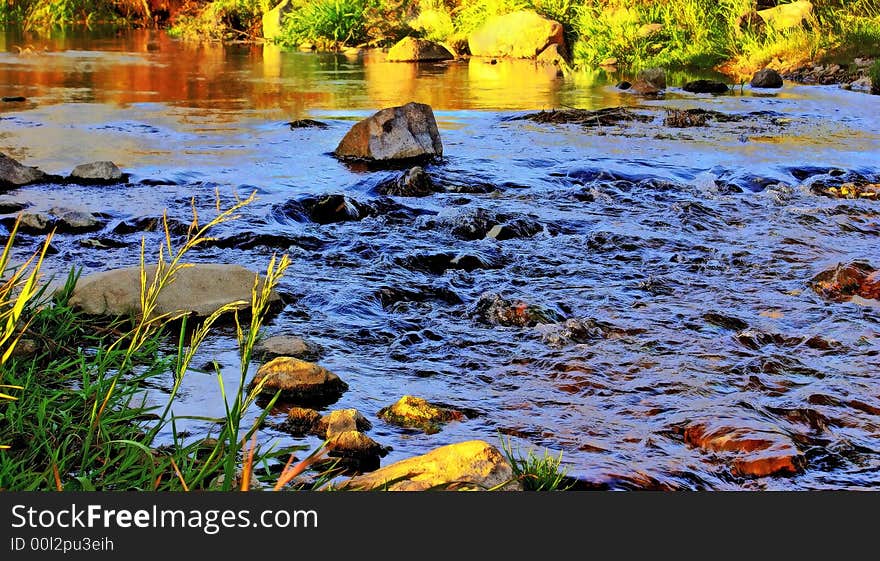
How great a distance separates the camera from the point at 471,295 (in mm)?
5016

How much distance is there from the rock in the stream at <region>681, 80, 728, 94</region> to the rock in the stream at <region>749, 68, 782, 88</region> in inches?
33.8

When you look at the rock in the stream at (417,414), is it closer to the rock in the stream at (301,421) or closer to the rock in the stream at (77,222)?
the rock in the stream at (301,421)

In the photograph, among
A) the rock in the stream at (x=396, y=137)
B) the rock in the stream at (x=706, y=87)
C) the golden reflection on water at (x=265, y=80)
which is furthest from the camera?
the rock in the stream at (x=706, y=87)

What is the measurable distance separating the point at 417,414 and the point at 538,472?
695 mm

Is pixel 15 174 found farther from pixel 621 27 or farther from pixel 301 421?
pixel 621 27

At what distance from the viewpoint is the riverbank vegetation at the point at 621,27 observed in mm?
17125

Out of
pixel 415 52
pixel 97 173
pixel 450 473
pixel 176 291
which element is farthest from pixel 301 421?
pixel 415 52

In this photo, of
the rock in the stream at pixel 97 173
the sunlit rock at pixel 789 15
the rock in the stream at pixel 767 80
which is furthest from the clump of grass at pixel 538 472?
the sunlit rock at pixel 789 15

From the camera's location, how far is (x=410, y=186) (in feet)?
24.9

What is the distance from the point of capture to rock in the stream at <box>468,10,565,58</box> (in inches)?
833

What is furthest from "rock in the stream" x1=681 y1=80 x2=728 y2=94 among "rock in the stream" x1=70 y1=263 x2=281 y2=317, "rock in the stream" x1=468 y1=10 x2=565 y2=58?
"rock in the stream" x1=70 y1=263 x2=281 y2=317

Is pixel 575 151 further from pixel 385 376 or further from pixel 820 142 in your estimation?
pixel 385 376

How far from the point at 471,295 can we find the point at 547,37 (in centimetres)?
1698

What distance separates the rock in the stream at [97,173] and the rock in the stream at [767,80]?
10.3m
